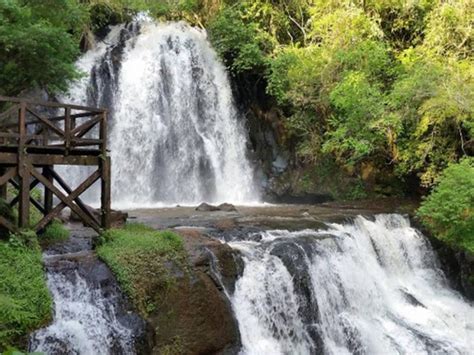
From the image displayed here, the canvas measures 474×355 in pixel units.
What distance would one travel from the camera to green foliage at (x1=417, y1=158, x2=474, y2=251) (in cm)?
1460

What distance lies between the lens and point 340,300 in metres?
11.4

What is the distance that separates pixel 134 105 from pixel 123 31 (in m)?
6.16

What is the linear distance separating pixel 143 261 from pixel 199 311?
129 cm

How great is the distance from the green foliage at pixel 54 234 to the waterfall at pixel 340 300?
144 inches

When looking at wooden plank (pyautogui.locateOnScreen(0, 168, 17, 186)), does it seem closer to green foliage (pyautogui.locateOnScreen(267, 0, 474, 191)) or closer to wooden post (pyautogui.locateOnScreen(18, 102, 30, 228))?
wooden post (pyautogui.locateOnScreen(18, 102, 30, 228))

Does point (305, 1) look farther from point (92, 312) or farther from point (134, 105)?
point (92, 312)

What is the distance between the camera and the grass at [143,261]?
8.40m

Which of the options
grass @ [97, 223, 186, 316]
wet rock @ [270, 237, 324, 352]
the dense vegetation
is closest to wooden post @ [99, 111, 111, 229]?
grass @ [97, 223, 186, 316]

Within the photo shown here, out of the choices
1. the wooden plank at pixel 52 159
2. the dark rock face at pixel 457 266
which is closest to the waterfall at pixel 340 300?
the dark rock face at pixel 457 266

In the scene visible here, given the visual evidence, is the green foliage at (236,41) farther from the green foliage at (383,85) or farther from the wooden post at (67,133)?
the wooden post at (67,133)

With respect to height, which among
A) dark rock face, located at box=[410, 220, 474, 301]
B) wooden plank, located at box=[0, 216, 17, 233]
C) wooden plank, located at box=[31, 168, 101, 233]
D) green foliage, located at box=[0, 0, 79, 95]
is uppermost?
green foliage, located at box=[0, 0, 79, 95]

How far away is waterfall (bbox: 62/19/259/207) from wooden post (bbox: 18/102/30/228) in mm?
10135

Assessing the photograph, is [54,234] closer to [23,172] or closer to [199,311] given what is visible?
[23,172]

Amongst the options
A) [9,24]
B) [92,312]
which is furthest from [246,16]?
[92,312]
